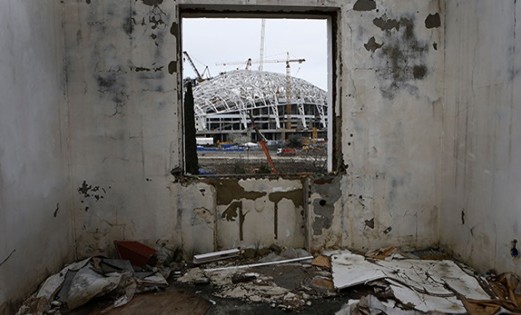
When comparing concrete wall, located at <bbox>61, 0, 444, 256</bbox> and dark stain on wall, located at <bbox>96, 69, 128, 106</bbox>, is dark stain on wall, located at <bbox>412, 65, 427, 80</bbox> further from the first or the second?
dark stain on wall, located at <bbox>96, 69, 128, 106</bbox>

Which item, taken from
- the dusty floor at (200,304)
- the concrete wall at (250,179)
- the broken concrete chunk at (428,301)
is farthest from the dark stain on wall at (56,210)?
the broken concrete chunk at (428,301)

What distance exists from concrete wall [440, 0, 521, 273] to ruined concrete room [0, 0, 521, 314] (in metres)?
0.02

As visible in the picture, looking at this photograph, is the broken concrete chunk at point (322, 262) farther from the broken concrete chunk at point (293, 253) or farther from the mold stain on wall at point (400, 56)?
the mold stain on wall at point (400, 56)

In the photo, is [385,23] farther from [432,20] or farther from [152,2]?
[152,2]

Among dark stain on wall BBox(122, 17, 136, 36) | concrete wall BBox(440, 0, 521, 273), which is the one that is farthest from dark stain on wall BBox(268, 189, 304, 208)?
dark stain on wall BBox(122, 17, 136, 36)

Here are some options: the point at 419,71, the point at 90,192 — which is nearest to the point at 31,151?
the point at 90,192

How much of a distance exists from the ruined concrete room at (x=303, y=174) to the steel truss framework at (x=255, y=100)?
29.6 meters

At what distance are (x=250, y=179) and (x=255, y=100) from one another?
126ft

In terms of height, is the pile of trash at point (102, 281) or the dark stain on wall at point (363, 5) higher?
the dark stain on wall at point (363, 5)

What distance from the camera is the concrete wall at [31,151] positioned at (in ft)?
8.07

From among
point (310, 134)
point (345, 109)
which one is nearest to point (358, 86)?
point (345, 109)

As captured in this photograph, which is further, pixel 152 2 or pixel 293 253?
pixel 293 253

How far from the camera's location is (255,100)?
41438 mm

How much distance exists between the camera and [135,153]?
3.56 meters
